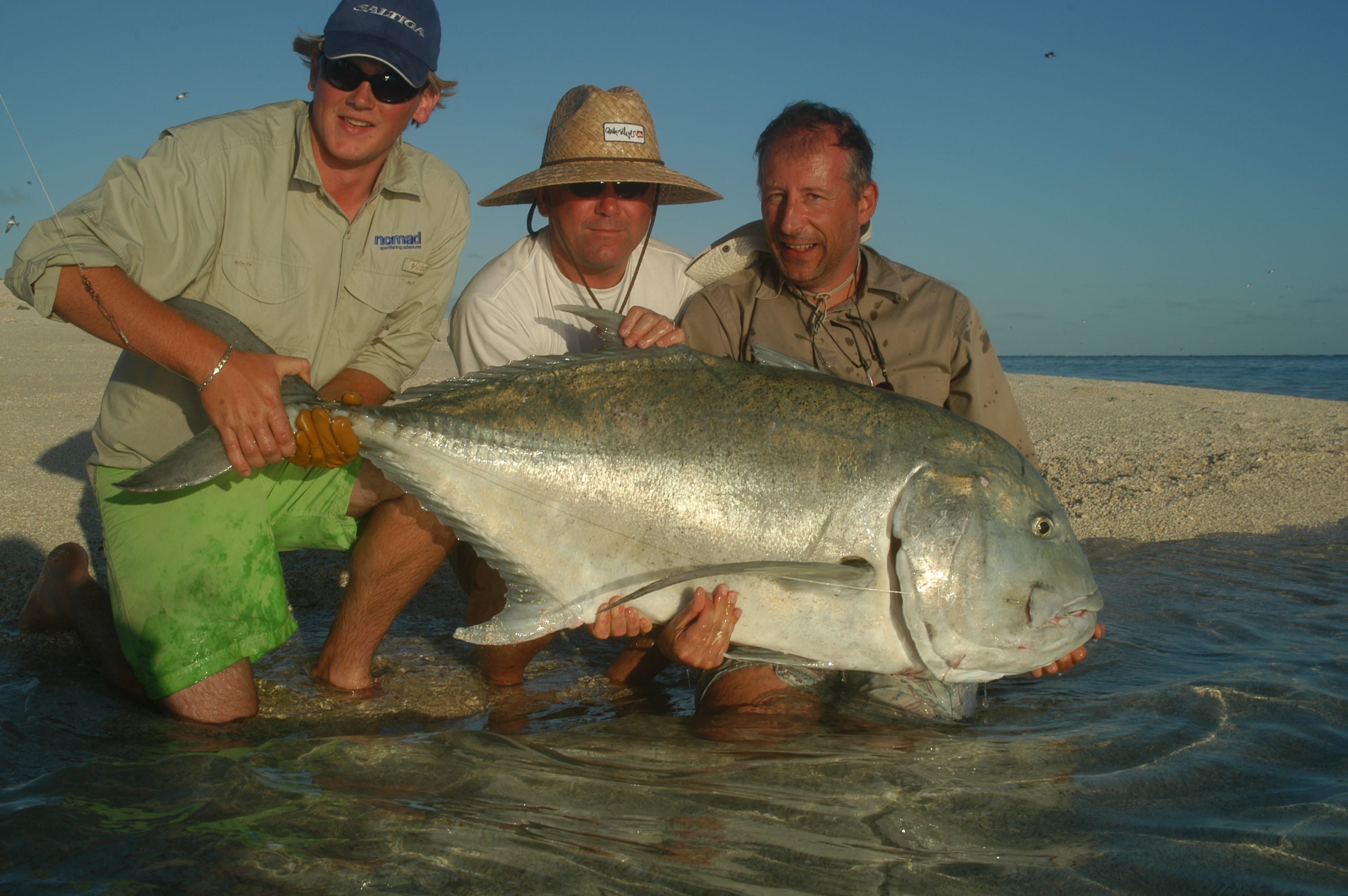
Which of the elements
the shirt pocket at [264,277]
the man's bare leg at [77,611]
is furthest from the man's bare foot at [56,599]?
the shirt pocket at [264,277]

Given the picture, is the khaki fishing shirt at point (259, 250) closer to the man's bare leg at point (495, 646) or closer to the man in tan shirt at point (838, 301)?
the man's bare leg at point (495, 646)

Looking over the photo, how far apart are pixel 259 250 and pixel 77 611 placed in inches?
52.5

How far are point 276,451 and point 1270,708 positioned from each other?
9.53 feet

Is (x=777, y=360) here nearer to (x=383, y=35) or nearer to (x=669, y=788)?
(x=669, y=788)

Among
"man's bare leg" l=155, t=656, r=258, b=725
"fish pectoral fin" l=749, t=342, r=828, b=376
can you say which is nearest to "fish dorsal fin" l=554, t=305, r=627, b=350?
"fish pectoral fin" l=749, t=342, r=828, b=376

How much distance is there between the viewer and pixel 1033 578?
7.58 ft

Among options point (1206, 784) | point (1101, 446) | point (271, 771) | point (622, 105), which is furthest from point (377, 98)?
point (1101, 446)

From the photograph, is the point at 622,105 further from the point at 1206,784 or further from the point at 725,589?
the point at 1206,784

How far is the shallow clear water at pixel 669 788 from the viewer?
1771mm

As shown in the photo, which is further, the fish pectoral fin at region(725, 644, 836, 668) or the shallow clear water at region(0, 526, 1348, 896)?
the fish pectoral fin at region(725, 644, 836, 668)

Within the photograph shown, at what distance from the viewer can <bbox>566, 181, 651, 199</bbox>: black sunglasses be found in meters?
3.21

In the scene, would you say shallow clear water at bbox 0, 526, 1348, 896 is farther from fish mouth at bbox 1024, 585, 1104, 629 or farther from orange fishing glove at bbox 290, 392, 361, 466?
orange fishing glove at bbox 290, 392, 361, 466

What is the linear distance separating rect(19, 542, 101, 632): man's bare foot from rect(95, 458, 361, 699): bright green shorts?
288 millimetres

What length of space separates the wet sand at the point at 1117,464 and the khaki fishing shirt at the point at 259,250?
1.12 metres
